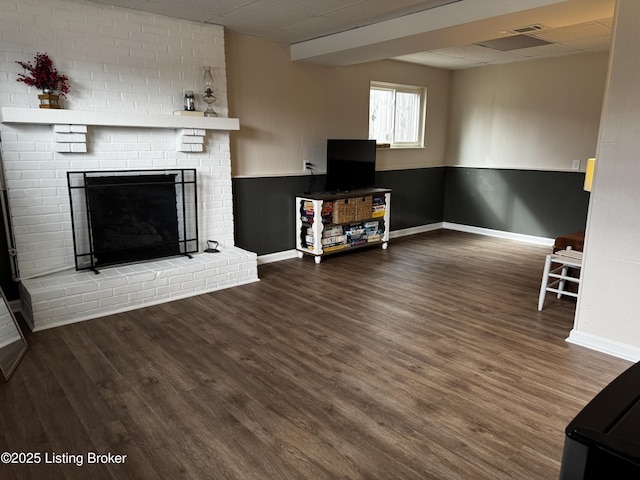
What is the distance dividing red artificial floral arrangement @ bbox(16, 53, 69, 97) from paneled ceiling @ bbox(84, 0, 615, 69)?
0.65 metres

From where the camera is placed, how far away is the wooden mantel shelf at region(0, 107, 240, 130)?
128 inches

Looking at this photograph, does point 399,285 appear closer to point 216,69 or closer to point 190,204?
point 190,204

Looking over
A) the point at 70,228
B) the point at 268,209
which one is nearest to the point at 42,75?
the point at 70,228

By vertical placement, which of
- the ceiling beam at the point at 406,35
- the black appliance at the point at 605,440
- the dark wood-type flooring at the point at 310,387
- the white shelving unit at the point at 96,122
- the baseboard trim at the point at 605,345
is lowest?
the dark wood-type flooring at the point at 310,387

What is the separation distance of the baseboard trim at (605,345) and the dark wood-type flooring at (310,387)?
0.07 metres

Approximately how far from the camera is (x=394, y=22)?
3.92 meters

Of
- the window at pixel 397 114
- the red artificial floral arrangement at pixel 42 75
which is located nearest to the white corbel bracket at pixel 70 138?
the red artificial floral arrangement at pixel 42 75

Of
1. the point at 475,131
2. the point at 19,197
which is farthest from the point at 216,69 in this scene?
the point at 475,131

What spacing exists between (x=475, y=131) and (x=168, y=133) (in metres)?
4.66

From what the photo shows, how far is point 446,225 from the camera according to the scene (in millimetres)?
7297

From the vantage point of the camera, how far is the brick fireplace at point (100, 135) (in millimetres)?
3369

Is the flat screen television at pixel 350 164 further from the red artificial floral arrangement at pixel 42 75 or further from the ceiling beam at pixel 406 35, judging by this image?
the red artificial floral arrangement at pixel 42 75

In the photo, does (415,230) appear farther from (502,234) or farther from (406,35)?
(406,35)

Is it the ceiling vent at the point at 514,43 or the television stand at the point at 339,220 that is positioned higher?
the ceiling vent at the point at 514,43
